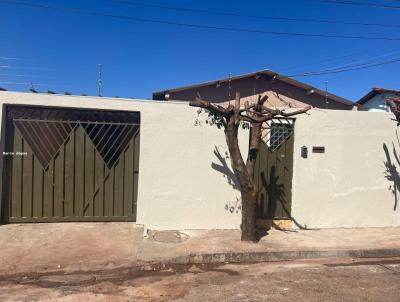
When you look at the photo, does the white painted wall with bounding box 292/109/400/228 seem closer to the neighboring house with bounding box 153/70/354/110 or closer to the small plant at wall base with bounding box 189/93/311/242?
the small plant at wall base with bounding box 189/93/311/242

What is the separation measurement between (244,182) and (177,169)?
61.0 inches

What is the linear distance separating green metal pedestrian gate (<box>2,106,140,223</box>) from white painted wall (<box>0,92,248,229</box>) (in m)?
0.27

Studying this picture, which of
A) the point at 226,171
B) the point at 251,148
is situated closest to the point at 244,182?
the point at 251,148

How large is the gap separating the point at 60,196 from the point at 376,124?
6.68 metres

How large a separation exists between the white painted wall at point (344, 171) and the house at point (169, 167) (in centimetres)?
2

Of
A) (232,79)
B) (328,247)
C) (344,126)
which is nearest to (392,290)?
(328,247)

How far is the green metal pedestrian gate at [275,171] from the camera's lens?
306 inches

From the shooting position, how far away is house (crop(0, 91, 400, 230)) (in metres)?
7.08

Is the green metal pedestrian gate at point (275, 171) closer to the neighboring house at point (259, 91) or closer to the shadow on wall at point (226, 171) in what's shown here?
the shadow on wall at point (226, 171)

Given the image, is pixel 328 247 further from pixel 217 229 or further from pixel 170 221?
pixel 170 221

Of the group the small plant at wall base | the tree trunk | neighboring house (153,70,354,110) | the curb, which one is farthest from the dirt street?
neighboring house (153,70,354,110)

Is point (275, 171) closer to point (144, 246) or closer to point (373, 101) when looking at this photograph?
point (144, 246)

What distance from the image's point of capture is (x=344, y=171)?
802 cm

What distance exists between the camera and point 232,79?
67.5 feet
